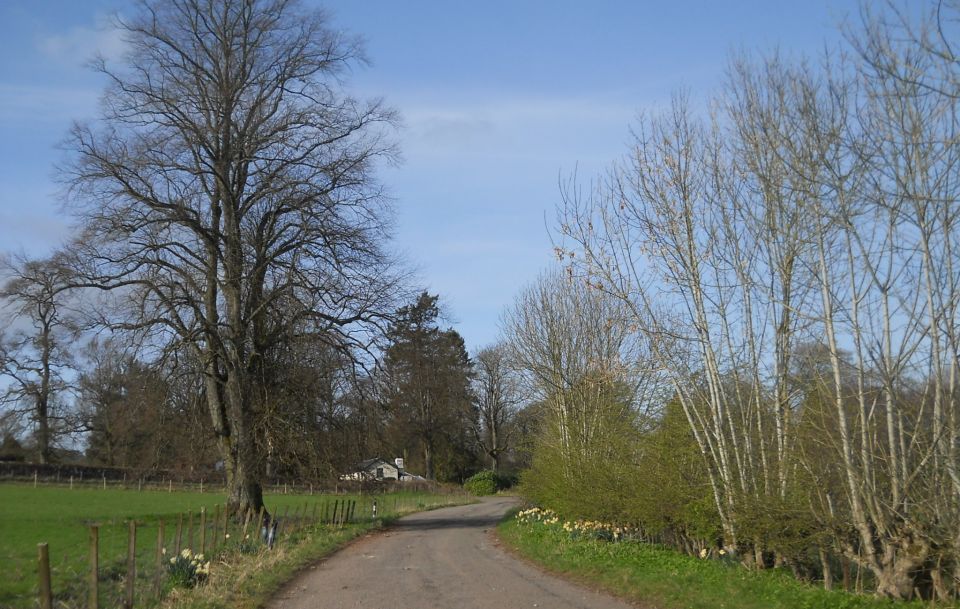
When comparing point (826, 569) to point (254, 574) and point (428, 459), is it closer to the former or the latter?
point (254, 574)

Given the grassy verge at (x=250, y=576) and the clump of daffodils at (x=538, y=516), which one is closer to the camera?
the grassy verge at (x=250, y=576)

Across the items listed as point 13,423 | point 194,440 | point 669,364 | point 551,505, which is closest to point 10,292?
point 194,440

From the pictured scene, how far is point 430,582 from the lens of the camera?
50.0 feet

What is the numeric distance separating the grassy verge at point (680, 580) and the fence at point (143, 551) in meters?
6.80

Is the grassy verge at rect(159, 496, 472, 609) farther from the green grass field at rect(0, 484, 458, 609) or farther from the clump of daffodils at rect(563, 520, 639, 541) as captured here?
the clump of daffodils at rect(563, 520, 639, 541)

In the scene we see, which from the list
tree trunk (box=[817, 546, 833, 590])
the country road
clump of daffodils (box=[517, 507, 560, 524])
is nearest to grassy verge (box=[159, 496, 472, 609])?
the country road

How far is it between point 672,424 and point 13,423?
56.5 m

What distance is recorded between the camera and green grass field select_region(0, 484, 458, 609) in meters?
17.9

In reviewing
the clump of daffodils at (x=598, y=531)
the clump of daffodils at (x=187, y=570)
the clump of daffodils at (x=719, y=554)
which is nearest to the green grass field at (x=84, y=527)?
the clump of daffodils at (x=187, y=570)

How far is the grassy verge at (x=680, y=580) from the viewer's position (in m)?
10.4

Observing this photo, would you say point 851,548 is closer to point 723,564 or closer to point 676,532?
point 723,564

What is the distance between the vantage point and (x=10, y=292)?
22953mm

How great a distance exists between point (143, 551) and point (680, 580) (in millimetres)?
16137

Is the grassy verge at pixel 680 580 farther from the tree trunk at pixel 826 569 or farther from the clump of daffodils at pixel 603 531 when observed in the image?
the tree trunk at pixel 826 569
